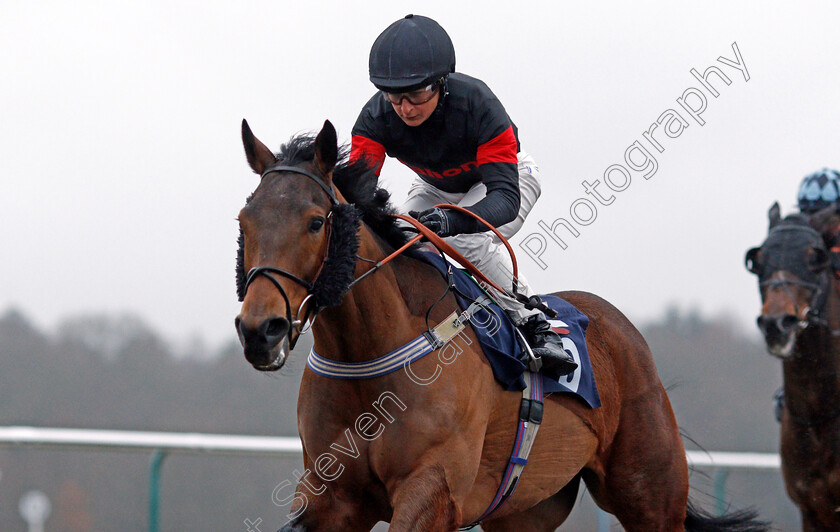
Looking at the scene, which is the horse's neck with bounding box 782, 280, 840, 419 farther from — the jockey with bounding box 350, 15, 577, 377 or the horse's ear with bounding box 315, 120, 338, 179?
the horse's ear with bounding box 315, 120, 338, 179

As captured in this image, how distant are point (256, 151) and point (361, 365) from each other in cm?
82

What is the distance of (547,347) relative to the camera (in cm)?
373

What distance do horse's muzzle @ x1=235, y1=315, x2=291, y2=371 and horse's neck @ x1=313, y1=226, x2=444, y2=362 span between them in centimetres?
55

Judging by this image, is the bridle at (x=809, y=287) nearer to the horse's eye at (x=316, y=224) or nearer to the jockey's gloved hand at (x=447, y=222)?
the jockey's gloved hand at (x=447, y=222)

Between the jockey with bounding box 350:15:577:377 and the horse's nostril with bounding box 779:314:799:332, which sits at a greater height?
the jockey with bounding box 350:15:577:377

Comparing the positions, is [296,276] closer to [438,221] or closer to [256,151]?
[256,151]

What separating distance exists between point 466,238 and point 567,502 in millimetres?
1587

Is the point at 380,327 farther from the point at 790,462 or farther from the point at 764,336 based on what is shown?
the point at 790,462

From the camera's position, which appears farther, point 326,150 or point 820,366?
point 820,366

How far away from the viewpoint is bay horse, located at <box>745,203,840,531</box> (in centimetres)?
505

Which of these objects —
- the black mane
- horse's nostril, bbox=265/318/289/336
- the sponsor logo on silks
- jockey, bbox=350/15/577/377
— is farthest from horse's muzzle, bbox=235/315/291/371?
the sponsor logo on silks

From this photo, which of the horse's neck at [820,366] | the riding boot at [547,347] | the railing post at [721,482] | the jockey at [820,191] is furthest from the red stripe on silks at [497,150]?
the railing post at [721,482]

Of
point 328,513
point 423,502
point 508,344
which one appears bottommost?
point 328,513

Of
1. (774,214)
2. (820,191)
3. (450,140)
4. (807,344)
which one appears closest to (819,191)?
(820,191)
